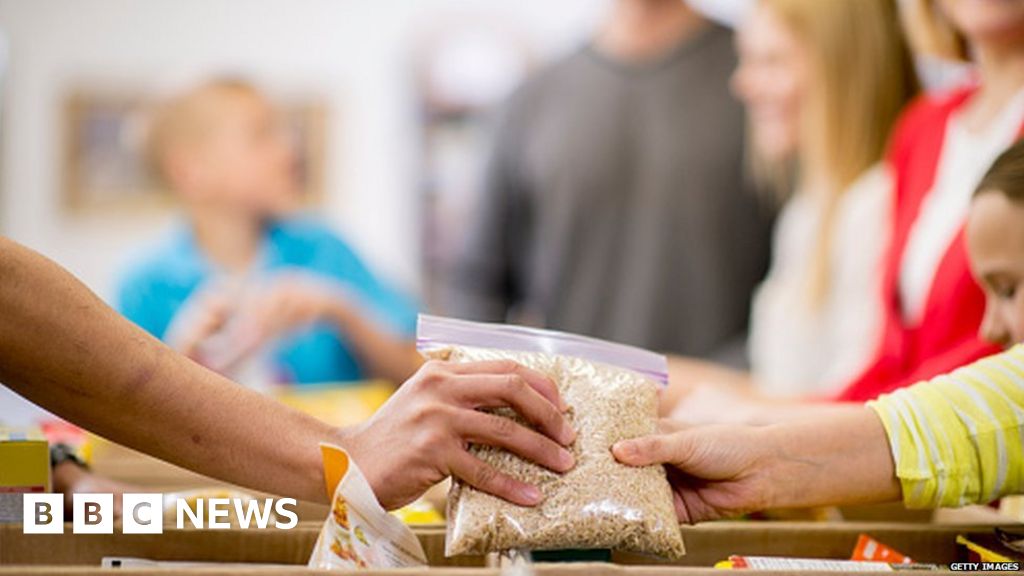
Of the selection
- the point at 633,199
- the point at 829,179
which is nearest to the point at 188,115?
the point at 633,199

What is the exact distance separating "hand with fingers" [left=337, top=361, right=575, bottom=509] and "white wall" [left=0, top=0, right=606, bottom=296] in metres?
3.27

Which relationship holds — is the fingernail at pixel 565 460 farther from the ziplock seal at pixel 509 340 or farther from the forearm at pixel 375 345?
the forearm at pixel 375 345

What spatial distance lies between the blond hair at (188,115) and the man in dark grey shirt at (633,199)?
2.34 ft

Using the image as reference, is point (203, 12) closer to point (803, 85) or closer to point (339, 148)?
point (339, 148)

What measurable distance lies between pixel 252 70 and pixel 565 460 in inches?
140

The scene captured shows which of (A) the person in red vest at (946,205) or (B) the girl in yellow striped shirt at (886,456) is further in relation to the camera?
(A) the person in red vest at (946,205)

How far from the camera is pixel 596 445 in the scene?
0.97 meters

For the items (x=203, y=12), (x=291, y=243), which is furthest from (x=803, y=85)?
(x=203, y=12)

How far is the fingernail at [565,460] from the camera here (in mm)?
947

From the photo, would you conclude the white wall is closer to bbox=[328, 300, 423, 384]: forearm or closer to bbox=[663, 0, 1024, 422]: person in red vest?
bbox=[328, 300, 423, 384]: forearm

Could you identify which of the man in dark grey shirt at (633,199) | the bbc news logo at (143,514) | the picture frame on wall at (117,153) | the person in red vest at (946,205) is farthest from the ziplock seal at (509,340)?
the picture frame on wall at (117,153)

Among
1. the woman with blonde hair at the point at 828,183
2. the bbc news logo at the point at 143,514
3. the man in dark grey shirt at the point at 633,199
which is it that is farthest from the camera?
the man in dark grey shirt at the point at 633,199

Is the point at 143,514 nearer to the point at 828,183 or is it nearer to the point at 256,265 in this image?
the point at 828,183

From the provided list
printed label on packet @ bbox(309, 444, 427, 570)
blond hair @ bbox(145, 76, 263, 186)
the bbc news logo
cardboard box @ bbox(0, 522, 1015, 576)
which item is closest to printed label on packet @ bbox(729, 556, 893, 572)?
cardboard box @ bbox(0, 522, 1015, 576)
